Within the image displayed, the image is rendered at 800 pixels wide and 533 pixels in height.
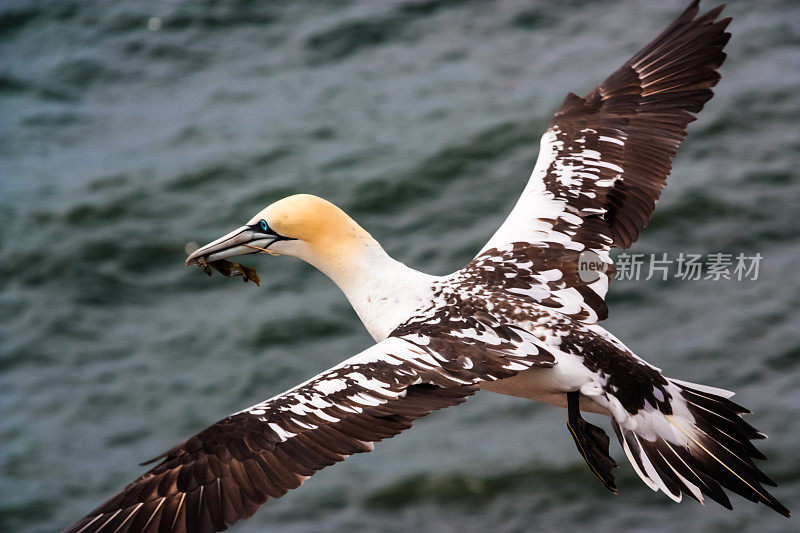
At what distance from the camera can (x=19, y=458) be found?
494 inches

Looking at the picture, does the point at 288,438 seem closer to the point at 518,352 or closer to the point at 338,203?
the point at 518,352

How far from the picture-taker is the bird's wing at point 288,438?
17.8 feet

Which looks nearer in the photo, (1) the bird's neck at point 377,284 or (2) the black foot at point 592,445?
(2) the black foot at point 592,445

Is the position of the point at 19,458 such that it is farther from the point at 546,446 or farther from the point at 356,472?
the point at 546,446

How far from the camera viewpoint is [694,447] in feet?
20.5

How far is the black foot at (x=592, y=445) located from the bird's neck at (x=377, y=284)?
3.55 feet

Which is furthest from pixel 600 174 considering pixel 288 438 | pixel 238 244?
pixel 288 438

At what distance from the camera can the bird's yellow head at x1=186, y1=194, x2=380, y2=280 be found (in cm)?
698

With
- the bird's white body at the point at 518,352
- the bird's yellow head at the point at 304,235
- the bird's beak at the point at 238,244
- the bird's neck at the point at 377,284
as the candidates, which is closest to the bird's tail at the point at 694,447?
the bird's white body at the point at 518,352

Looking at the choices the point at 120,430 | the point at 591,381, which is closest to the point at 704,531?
the point at 591,381

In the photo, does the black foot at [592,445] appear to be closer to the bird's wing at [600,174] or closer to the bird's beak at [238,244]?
the bird's wing at [600,174]

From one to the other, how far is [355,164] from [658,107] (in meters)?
7.16

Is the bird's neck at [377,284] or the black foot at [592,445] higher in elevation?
the bird's neck at [377,284]

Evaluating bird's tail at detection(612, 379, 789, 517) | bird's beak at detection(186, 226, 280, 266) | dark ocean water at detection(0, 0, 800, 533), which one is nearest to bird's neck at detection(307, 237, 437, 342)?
bird's beak at detection(186, 226, 280, 266)
